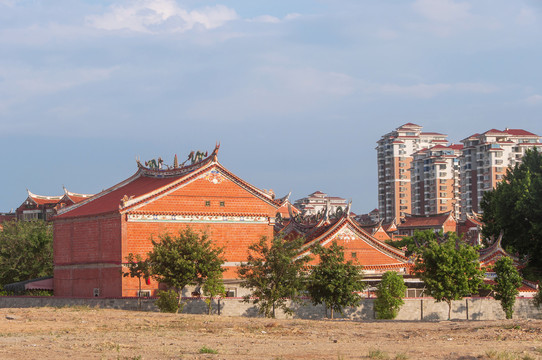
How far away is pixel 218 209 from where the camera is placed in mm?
47000

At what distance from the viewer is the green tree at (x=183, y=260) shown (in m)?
38.8

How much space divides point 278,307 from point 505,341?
15.4 meters

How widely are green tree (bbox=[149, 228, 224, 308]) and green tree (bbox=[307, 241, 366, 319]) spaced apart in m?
5.07

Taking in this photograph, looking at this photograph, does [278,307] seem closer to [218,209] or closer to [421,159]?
[218,209]

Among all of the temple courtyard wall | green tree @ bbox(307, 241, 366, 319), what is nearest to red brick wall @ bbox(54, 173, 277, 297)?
the temple courtyard wall

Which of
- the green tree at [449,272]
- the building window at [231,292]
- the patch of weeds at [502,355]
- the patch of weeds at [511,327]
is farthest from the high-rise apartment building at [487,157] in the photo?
the patch of weeds at [502,355]

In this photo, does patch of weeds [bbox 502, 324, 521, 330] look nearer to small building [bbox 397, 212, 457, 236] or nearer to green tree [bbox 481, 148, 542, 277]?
green tree [bbox 481, 148, 542, 277]

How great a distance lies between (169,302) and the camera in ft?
128

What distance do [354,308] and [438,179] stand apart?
418 feet

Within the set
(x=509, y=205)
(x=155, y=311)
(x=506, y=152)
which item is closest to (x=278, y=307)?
(x=155, y=311)

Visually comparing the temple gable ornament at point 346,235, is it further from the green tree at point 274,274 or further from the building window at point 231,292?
the green tree at point 274,274

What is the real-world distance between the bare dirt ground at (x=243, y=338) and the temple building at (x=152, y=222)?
819 cm

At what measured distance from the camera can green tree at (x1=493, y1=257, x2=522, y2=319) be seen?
43781 mm

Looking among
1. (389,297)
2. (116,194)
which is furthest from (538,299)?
(116,194)
